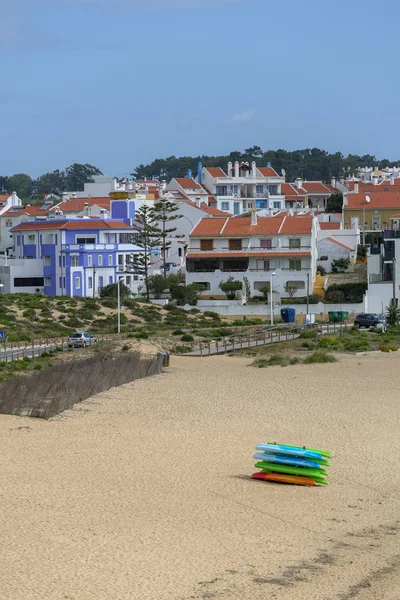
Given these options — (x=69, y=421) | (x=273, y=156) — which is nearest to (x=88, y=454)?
(x=69, y=421)

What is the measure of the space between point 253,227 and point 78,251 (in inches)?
383

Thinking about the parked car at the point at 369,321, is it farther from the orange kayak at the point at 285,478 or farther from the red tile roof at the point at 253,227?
the orange kayak at the point at 285,478

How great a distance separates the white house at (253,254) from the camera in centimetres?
6003

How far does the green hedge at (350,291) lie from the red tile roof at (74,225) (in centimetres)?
1297

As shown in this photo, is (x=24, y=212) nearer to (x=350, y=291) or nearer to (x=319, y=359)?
(x=350, y=291)

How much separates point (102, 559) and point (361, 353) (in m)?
26.7

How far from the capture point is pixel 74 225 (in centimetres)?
6159

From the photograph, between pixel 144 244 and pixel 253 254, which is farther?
pixel 144 244

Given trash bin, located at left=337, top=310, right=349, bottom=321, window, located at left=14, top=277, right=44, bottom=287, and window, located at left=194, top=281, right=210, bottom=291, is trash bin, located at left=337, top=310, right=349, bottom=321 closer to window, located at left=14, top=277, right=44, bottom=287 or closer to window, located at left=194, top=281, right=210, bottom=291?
window, located at left=194, top=281, right=210, bottom=291

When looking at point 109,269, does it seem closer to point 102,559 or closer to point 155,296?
point 155,296

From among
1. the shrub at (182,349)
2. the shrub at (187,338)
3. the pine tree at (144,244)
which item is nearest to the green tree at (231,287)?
the pine tree at (144,244)

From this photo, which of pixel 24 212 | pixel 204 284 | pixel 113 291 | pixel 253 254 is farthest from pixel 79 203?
pixel 113 291

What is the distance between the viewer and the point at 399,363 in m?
36.9

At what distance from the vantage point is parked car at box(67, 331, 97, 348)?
1620 inches
